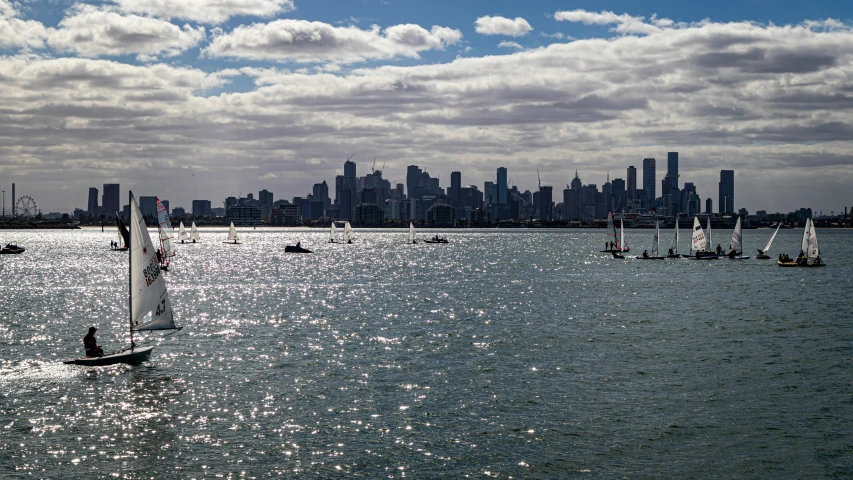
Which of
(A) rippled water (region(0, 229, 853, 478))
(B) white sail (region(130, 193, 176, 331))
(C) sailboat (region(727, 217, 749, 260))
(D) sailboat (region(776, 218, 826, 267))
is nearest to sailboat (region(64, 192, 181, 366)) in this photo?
(B) white sail (region(130, 193, 176, 331))

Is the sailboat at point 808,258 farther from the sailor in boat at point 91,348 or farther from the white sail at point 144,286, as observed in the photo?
the sailor in boat at point 91,348

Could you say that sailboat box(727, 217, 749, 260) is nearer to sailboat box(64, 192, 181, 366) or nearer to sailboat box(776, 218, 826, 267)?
sailboat box(776, 218, 826, 267)

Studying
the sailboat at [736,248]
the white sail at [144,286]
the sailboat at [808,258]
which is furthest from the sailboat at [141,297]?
the sailboat at [736,248]

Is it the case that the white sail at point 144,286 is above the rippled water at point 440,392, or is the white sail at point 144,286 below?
above

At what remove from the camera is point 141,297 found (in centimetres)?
5050

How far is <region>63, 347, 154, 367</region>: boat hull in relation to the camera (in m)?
49.3

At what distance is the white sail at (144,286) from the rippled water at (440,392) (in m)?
2.76

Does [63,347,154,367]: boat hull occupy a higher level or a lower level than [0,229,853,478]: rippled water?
higher

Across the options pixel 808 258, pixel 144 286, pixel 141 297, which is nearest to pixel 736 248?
pixel 808 258

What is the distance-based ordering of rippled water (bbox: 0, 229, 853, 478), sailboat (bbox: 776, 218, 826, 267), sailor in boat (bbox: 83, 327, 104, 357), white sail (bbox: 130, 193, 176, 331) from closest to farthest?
1. rippled water (bbox: 0, 229, 853, 478)
2. white sail (bbox: 130, 193, 176, 331)
3. sailor in boat (bbox: 83, 327, 104, 357)
4. sailboat (bbox: 776, 218, 826, 267)

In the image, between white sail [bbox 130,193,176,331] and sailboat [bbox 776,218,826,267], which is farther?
sailboat [bbox 776,218,826,267]

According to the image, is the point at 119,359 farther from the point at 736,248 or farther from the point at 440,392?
the point at 736,248

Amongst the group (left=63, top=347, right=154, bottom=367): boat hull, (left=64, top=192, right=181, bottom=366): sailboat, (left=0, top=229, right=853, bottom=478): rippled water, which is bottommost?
(left=0, top=229, right=853, bottom=478): rippled water

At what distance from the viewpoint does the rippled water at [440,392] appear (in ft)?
106
